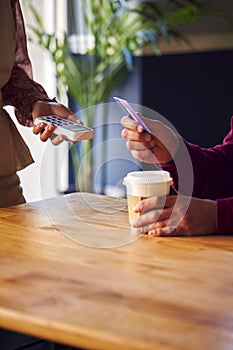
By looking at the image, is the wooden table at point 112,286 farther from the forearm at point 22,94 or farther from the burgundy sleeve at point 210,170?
the forearm at point 22,94

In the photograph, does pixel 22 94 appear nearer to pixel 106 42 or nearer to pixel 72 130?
pixel 72 130

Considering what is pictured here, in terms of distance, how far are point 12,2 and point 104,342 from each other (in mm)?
1216

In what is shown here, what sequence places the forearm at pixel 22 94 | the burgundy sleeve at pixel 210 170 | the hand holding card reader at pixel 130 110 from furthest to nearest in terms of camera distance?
the forearm at pixel 22 94 → the burgundy sleeve at pixel 210 170 → the hand holding card reader at pixel 130 110

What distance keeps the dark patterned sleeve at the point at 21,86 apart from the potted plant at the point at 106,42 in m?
1.55

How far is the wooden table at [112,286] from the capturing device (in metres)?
0.84

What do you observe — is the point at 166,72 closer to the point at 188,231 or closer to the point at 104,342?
the point at 188,231

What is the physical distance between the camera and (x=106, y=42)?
11.8 feet

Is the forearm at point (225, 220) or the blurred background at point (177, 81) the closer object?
the forearm at point (225, 220)

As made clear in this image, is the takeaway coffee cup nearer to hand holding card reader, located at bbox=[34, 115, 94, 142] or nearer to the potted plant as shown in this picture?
hand holding card reader, located at bbox=[34, 115, 94, 142]

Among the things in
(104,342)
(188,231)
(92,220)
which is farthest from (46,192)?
(104,342)

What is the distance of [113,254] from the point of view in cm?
120

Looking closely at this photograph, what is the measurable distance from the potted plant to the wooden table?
2113 millimetres

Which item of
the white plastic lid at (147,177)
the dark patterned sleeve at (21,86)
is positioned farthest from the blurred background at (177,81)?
the white plastic lid at (147,177)

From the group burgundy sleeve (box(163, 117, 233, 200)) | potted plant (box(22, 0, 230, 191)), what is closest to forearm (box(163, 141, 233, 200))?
burgundy sleeve (box(163, 117, 233, 200))
